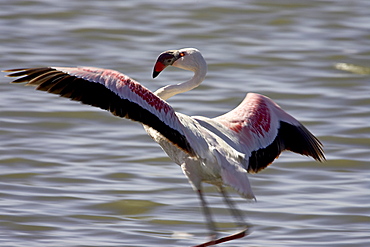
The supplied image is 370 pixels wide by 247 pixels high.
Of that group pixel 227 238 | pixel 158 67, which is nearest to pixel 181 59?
pixel 158 67

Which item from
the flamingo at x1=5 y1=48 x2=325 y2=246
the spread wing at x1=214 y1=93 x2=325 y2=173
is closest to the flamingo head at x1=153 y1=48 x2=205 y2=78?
the flamingo at x1=5 y1=48 x2=325 y2=246

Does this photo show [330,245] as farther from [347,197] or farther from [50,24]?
[50,24]

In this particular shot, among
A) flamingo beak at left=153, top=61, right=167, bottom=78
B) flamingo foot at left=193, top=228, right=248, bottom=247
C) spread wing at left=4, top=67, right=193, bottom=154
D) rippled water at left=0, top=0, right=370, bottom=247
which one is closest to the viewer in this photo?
spread wing at left=4, top=67, right=193, bottom=154

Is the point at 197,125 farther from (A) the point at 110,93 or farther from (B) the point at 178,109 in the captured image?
(B) the point at 178,109

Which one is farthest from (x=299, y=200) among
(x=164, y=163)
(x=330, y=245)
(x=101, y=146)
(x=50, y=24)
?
(x=50, y=24)

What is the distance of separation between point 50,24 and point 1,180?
6.01m

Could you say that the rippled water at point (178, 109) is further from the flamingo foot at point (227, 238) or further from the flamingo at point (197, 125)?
the flamingo at point (197, 125)

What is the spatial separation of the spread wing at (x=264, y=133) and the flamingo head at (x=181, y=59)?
18.9 inches

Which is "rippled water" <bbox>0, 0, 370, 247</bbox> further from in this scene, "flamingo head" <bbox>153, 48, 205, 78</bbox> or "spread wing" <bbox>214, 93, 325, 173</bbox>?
"flamingo head" <bbox>153, 48, 205, 78</bbox>

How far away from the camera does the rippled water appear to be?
21.2ft

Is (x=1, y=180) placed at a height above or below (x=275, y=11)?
below

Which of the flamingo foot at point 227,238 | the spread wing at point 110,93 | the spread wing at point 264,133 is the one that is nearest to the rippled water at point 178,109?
the flamingo foot at point 227,238

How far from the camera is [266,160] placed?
611 cm

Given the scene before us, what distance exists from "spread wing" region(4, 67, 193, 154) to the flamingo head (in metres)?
0.87
